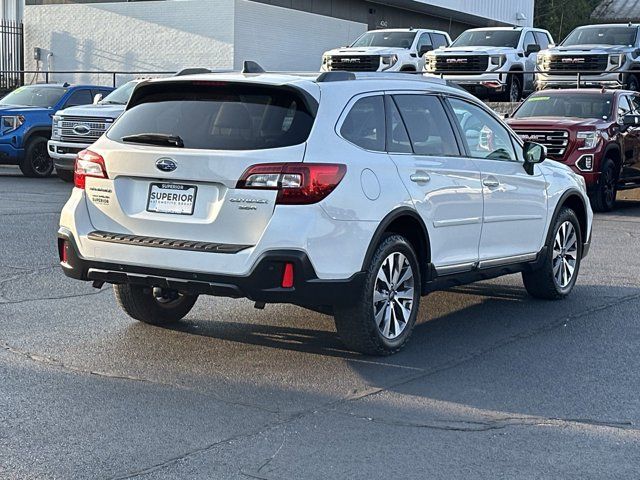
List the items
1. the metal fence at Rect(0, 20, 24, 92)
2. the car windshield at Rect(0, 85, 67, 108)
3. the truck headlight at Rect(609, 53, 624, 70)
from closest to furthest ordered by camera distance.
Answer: the car windshield at Rect(0, 85, 67, 108) → the truck headlight at Rect(609, 53, 624, 70) → the metal fence at Rect(0, 20, 24, 92)

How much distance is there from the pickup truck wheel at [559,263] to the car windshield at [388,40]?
21.4 m

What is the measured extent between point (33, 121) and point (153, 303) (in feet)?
44.9

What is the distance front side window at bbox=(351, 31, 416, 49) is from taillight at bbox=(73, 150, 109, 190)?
78.7ft

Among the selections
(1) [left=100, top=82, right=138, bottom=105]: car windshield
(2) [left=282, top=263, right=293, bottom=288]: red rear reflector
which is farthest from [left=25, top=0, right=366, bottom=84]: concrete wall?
(2) [left=282, top=263, right=293, bottom=288]: red rear reflector

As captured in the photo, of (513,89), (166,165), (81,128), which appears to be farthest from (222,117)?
(513,89)

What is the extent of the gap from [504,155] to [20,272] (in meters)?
4.47

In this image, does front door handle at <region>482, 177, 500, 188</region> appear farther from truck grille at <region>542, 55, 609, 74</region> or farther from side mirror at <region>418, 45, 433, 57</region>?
side mirror at <region>418, 45, 433, 57</region>

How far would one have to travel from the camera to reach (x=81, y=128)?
19.4 meters

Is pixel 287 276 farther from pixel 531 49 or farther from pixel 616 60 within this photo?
pixel 531 49

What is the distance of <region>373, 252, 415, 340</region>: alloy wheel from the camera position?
23.4ft

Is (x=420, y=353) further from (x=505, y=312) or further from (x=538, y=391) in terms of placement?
(x=505, y=312)

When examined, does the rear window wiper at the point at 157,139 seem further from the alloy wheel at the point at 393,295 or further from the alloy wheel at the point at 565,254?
the alloy wheel at the point at 565,254

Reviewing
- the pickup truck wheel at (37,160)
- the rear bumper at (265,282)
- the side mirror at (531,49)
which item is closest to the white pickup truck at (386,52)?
the side mirror at (531,49)

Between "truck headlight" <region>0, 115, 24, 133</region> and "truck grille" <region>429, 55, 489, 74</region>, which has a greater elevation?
"truck grille" <region>429, 55, 489, 74</region>
